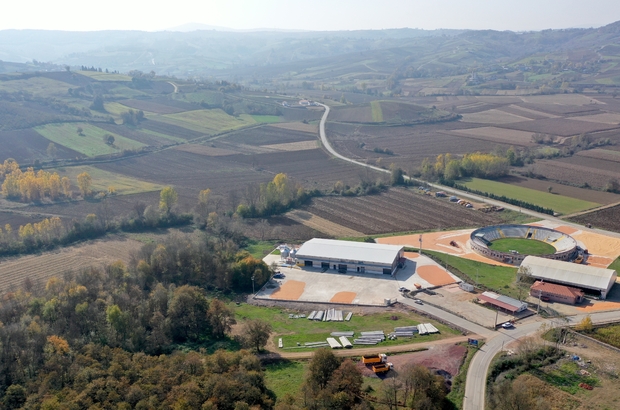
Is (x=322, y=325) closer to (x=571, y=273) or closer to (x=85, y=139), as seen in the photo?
(x=571, y=273)

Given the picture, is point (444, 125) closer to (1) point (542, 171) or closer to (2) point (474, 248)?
(1) point (542, 171)

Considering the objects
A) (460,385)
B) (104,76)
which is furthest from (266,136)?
(460,385)

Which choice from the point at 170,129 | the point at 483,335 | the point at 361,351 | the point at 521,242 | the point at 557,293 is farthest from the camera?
the point at 170,129

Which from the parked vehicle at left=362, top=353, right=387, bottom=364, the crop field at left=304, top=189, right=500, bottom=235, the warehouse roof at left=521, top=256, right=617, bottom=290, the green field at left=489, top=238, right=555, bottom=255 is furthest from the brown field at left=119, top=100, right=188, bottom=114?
the parked vehicle at left=362, top=353, right=387, bottom=364

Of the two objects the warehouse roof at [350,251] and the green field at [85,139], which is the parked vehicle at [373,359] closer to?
the warehouse roof at [350,251]

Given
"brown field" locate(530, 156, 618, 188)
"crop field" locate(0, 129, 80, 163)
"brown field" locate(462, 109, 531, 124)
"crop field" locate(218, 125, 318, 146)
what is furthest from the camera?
"brown field" locate(462, 109, 531, 124)

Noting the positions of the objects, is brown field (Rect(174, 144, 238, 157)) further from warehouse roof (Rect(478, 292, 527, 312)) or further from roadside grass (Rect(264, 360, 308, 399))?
roadside grass (Rect(264, 360, 308, 399))

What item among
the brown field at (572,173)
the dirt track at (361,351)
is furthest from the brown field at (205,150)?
the dirt track at (361,351)
